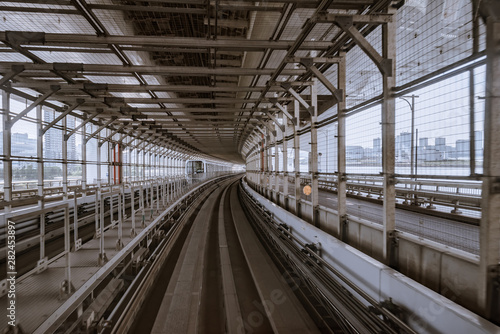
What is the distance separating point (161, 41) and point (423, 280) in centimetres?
541

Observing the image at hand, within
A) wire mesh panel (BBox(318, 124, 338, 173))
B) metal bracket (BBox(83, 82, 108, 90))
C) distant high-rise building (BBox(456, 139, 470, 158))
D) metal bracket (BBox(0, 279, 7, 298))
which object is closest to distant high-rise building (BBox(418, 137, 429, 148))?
distant high-rise building (BBox(456, 139, 470, 158))

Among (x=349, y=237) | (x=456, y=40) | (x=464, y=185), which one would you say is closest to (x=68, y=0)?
(x=456, y=40)

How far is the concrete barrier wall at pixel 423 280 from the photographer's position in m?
2.30

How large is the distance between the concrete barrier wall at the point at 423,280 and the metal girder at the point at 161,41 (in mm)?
3611

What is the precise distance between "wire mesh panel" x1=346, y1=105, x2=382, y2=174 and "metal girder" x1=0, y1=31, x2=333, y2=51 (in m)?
1.59

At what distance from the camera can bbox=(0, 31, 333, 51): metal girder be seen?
452 cm

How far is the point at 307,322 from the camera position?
4086 millimetres

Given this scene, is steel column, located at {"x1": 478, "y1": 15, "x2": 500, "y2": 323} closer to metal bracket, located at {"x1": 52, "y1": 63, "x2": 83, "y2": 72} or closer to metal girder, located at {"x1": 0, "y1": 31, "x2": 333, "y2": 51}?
metal girder, located at {"x1": 0, "y1": 31, "x2": 333, "y2": 51}

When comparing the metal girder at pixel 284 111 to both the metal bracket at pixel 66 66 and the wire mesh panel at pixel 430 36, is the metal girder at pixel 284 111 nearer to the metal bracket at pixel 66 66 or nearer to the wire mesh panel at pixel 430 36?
the wire mesh panel at pixel 430 36

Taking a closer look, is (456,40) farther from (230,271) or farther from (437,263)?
(230,271)

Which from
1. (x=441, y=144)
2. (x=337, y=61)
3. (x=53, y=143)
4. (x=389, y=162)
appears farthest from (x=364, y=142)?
(x=53, y=143)

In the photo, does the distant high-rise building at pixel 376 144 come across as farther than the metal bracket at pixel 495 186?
Yes

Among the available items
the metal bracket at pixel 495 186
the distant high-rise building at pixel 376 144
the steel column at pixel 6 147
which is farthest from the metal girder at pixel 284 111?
the steel column at pixel 6 147

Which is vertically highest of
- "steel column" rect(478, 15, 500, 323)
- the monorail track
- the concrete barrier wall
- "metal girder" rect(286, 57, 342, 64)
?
"metal girder" rect(286, 57, 342, 64)
